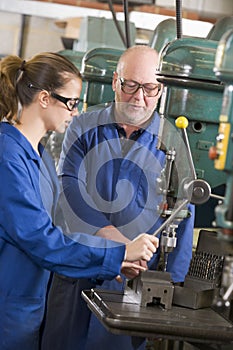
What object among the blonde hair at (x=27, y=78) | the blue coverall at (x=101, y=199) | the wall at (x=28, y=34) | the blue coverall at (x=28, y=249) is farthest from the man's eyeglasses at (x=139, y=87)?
the wall at (x=28, y=34)

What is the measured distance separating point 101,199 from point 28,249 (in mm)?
546

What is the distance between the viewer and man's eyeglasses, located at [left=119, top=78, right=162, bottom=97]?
2932 millimetres

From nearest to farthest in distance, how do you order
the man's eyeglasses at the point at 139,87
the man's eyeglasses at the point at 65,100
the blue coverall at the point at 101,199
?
the man's eyeglasses at the point at 65,100 → the blue coverall at the point at 101,199 → the man's eyeglasses at the point at 139,87

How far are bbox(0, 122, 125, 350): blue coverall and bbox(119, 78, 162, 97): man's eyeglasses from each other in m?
0.51

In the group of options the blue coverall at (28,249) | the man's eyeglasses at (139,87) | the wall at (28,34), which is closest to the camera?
the blue coverall at (28,249)

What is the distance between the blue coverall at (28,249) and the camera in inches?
92.4

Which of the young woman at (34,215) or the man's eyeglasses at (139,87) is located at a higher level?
the man's eyeglasses at (139,87)

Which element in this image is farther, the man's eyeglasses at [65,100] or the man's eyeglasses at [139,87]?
the man's eyeglasses at [139,87]

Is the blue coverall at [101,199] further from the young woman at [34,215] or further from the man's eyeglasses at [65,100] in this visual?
the man's eyeglasses at [65,100]

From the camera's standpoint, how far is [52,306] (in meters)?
→ 2.87

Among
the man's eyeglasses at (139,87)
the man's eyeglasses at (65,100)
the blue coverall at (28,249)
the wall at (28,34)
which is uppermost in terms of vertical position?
the wall at (28,34)

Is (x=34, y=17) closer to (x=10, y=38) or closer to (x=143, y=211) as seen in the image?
(x=10, y=38)

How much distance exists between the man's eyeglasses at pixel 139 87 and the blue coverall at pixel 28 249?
0.51m

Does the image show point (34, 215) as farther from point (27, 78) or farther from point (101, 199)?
point (101, 199)
